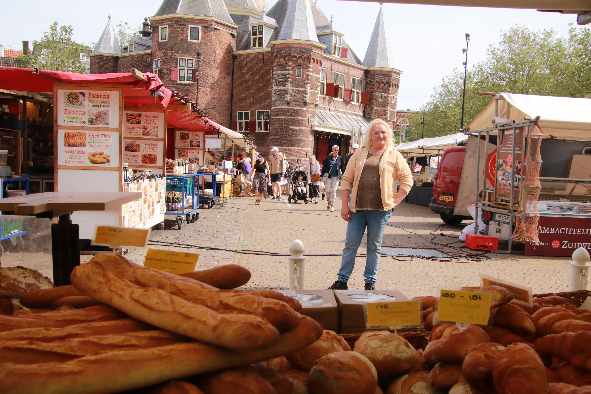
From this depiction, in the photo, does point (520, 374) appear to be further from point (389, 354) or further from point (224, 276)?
point (224, 276)

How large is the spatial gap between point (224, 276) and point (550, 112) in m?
8.73

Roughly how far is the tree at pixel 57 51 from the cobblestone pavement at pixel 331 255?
32858 mm

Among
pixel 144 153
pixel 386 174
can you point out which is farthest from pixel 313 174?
pixel 386 174

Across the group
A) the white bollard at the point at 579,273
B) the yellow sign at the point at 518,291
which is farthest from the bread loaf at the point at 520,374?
the white bollard at the point at 579,273

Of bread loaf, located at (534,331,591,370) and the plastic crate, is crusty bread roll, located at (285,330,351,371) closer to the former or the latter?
bread loaf, located at (534,331,591,370)

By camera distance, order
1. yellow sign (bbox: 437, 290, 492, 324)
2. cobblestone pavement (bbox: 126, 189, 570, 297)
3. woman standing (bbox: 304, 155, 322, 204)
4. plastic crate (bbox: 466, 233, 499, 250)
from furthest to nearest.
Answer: woman standing (bbox: 304, 155, 322, 204) → plastic crate (bbox: 466, 233, 499, 250) → cobblestone pavement (bbox: 126, 189, 570, 297) → yellow sign (bbox: 437, 290, 492, 324)

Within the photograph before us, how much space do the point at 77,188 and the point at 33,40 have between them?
1613 inches

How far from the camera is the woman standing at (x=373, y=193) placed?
5219 millimetres

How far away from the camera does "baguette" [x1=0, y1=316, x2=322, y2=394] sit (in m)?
1.06

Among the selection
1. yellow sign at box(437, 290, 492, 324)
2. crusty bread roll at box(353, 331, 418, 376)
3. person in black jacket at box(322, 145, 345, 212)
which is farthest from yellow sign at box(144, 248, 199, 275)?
person in black jacket at box(322, 145, 345, 212)

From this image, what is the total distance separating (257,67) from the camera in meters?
38.1

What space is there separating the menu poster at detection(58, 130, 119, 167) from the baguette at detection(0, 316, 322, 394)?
7066 mm

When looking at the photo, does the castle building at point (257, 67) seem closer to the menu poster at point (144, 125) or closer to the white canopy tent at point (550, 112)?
the menu poster at point (144, 125)

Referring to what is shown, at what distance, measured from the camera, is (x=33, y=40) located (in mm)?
41375
